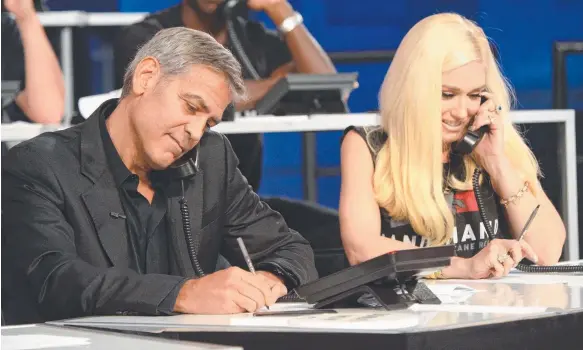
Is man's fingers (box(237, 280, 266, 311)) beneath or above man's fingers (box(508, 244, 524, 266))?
above

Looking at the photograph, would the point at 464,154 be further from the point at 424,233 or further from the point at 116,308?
the point at 116,308

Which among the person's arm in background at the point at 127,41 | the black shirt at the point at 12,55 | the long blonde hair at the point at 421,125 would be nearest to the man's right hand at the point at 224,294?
the long blonde hair at the point at 421,125

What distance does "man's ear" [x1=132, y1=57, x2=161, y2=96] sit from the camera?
6.82ft

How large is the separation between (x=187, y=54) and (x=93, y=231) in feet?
1.26

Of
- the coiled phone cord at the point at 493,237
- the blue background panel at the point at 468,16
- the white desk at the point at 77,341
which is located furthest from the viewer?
the blue background panel at the point at 468,16

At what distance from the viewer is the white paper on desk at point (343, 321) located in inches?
58.1

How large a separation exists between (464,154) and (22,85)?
6.36 feet

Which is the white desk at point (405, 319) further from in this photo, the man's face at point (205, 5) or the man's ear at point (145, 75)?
the man's face at point (205, 5)

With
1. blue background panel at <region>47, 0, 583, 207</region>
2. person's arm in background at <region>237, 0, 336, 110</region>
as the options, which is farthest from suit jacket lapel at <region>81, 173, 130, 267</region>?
blue background panel at <region>47, 0, 583, 207</region>

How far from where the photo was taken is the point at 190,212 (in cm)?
216

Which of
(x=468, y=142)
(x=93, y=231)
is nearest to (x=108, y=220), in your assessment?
(x=93, y=231)

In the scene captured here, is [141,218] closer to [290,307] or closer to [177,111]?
[177,111]

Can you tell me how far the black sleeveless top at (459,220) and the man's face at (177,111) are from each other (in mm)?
583

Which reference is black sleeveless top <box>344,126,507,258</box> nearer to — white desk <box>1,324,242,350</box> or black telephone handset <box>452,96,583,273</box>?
black telephone handset <box>452,96,583,273</box>
